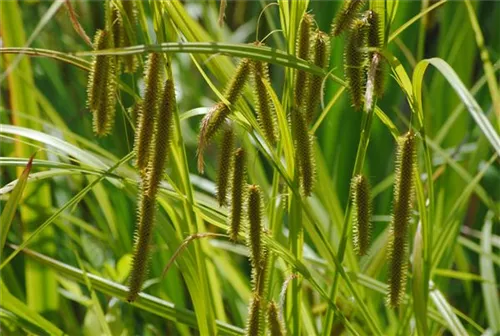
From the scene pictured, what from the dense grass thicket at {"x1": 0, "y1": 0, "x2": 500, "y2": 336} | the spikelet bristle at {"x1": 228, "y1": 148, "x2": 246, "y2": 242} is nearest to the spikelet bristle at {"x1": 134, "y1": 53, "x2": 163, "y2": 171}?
the dense grass thicket at {"x1": 0, "y1": 0, "x2": 500, "y2": 336}

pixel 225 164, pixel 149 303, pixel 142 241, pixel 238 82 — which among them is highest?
pixel 238 82

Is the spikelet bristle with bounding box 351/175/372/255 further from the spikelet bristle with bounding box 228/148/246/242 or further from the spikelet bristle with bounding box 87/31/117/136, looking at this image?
the spikelet bristle with bounding box 87/31/117/136

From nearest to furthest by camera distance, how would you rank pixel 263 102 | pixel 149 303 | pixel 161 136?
pixel 161 136
pixel 263 102
pixel 149 303

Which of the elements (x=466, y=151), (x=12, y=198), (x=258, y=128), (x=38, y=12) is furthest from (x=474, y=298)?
(x=38, y=12)

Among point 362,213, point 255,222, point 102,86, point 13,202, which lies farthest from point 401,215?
point 13,202

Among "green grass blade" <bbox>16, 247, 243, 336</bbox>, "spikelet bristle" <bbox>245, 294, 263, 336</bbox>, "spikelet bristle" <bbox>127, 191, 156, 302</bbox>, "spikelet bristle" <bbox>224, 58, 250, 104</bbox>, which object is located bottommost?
"green grass blade" <bbox>16, 247, 243, 336</bbox>

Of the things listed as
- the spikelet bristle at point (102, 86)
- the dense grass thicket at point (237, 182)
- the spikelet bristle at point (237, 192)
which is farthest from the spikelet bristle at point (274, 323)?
the spikelet bristle at point (102, 86)

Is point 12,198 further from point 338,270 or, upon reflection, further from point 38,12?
point 38,12

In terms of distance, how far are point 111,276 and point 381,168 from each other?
3.47 feet

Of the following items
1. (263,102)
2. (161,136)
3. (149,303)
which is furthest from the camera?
(149,303)

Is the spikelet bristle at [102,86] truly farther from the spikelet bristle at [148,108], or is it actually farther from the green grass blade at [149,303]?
the green grass blade at [149,303]

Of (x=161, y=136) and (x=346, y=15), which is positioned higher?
(x=346, y=15)

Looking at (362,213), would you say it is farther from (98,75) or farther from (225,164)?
(98,75)

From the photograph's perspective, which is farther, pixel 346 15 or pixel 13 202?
pixel 13 202
